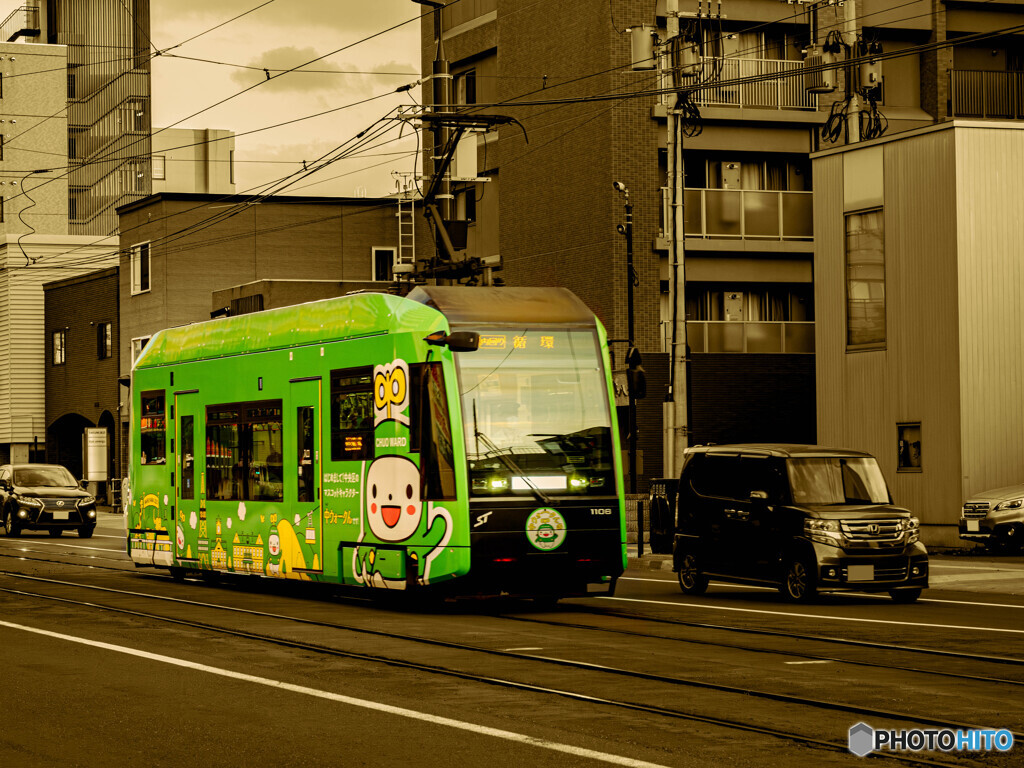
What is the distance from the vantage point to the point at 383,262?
57.7 meters

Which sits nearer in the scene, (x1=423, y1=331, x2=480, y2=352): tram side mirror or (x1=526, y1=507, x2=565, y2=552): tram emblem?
(x1=423, y1=331, x2=480, y2=352): tram side mirror

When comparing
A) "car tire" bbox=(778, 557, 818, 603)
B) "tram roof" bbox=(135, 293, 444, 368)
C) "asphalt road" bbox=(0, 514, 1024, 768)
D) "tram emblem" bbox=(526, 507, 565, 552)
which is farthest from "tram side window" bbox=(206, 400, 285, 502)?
"car tire" bbox=(778, 557, 818, 603)

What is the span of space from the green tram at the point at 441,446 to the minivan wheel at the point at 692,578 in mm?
2609

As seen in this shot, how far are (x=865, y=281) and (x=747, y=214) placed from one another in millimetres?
9939

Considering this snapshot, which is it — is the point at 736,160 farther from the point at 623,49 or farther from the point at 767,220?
the point at 623,49

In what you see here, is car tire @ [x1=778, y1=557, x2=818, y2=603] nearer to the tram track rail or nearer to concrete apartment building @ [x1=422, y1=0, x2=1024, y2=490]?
the tram track rail

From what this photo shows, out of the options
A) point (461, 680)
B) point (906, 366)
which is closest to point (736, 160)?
point (906, 366)

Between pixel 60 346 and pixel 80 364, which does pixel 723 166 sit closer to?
pixel 80 364

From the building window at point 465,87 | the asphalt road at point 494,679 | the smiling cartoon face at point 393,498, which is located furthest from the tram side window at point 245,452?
the building window at point 465,87

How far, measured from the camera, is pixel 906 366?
30562 millimetres

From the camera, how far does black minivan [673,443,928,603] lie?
1892 cm

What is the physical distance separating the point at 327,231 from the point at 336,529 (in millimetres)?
39656

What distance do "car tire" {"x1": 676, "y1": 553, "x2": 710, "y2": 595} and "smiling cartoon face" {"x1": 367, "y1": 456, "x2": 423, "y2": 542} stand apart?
508 cm

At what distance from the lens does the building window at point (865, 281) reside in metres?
31.5
